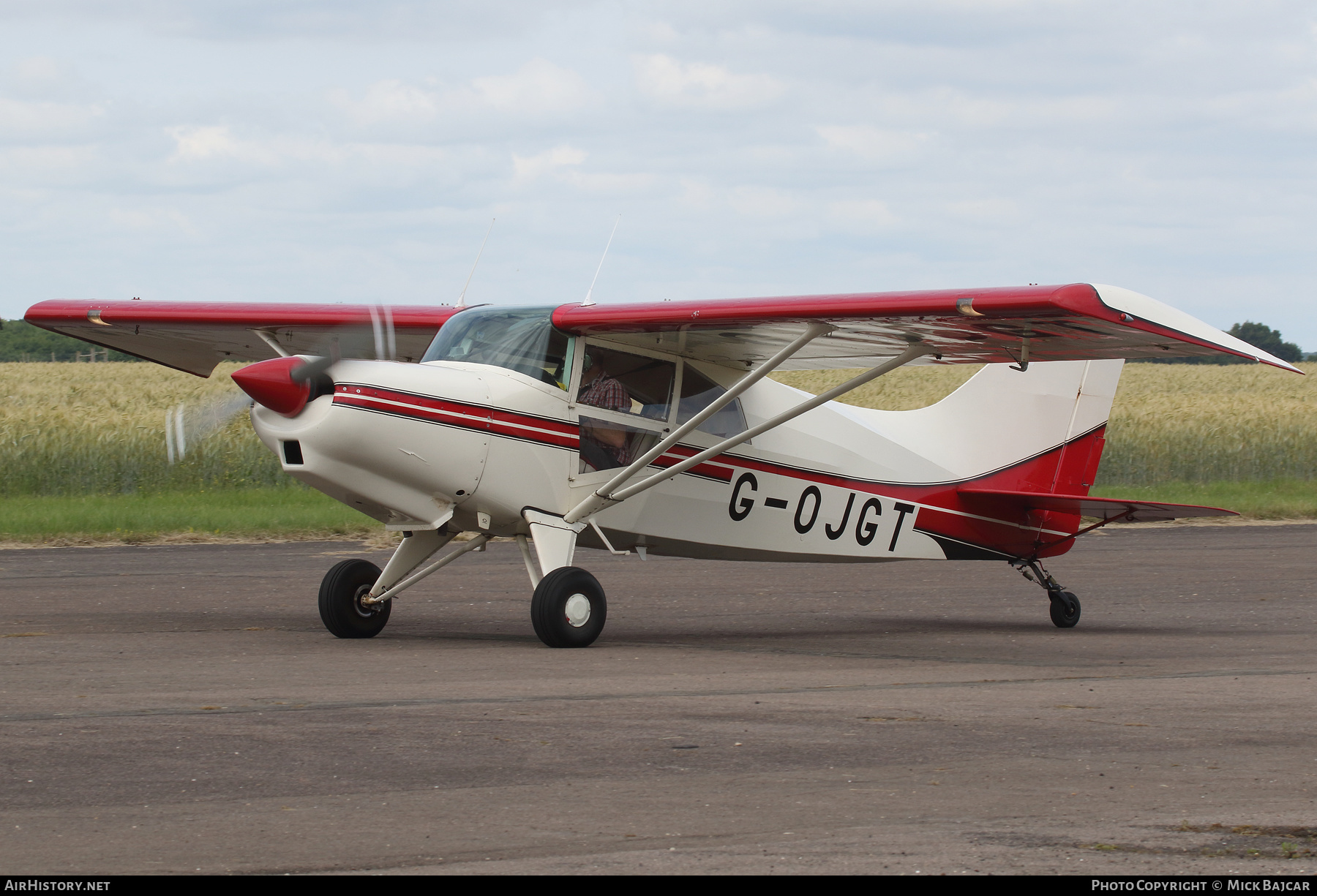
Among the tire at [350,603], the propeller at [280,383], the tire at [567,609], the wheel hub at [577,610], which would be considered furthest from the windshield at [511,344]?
the tire at [350,603]

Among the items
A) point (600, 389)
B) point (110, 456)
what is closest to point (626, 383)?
point (600, 389)

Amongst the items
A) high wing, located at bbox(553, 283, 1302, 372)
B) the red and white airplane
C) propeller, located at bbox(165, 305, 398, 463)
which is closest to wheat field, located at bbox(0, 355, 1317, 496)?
propeller, located at bbox(165, 305, 398, 463)

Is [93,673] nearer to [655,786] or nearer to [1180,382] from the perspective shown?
[655,786]

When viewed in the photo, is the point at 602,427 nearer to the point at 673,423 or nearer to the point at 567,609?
the point at 673,423

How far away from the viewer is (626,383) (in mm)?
11336

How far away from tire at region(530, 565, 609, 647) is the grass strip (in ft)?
35.8

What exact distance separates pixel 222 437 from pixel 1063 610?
16.8m

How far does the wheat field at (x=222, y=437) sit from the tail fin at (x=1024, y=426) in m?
6.60

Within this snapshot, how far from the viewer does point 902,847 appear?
4.89 metres

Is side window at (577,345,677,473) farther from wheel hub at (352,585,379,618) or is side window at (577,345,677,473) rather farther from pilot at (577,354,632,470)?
wheel hub at (352,585,379,618)

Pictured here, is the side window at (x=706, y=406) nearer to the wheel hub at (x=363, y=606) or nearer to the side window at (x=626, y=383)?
the side window at (x=626, y=383)

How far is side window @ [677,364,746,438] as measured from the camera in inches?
457

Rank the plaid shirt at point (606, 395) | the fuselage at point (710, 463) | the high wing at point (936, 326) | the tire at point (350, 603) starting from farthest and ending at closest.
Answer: the plaid shirt at point (606, 395), the tire at point (350, 603), the fuselage at point (710, 463), the high wing at point (936, 326)

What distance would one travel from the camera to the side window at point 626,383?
1110cm
